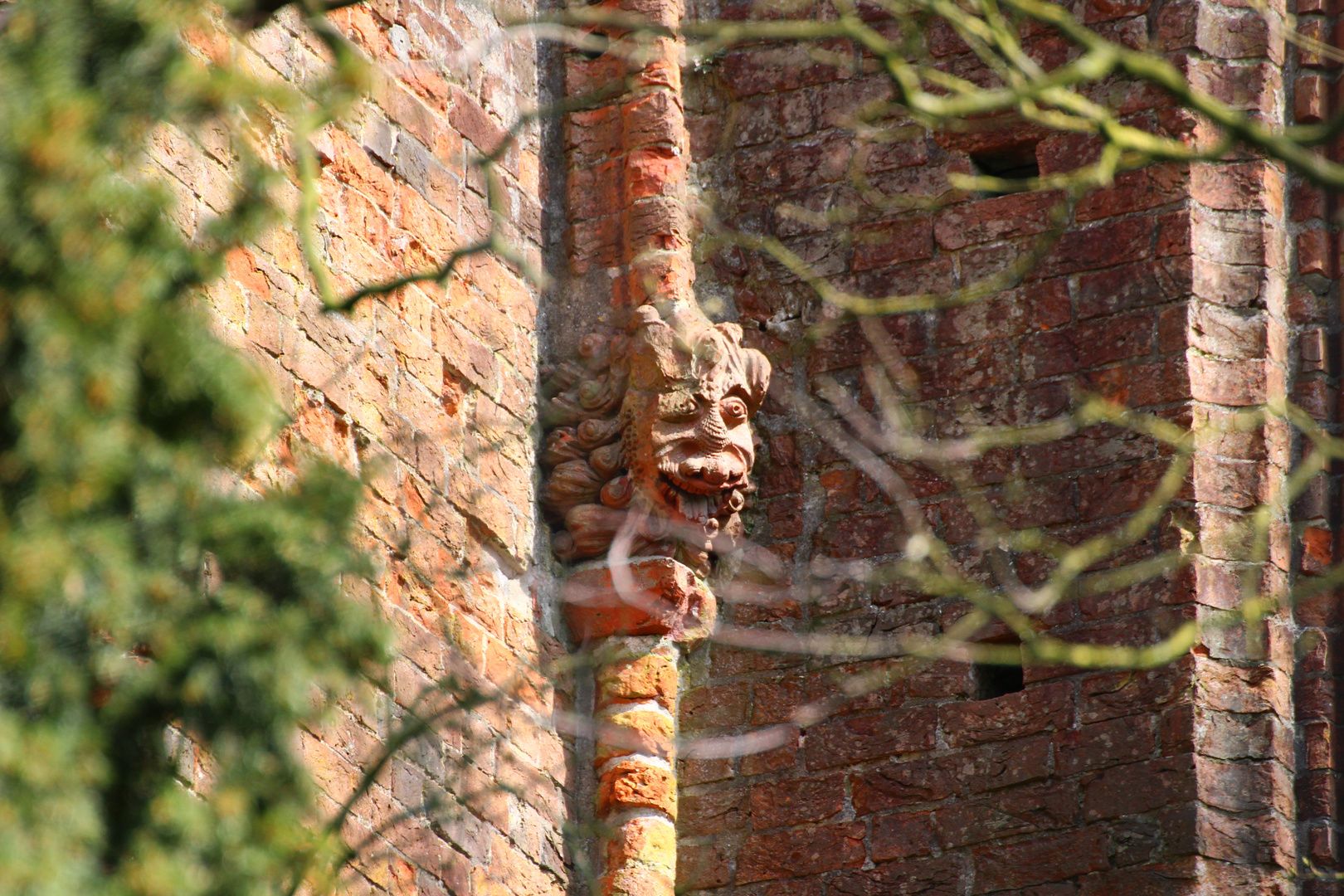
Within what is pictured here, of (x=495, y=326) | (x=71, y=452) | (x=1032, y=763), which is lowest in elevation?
(x=71, y=452)

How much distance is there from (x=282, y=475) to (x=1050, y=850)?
2.19 meters

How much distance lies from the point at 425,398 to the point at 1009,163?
6.17 feet

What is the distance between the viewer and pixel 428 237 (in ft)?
20.4

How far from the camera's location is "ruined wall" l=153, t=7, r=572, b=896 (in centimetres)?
544

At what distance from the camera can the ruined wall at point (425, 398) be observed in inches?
Result: 214

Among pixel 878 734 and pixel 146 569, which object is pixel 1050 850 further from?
pixel 146 569

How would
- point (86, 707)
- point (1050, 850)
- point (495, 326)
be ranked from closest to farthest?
point (86, 707) → point (1050, 850) → point (495, 326)

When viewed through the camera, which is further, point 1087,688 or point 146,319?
point 1087,688

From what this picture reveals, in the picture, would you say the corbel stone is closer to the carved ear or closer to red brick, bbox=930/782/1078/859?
the carved ear

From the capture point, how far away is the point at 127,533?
11.5 feet

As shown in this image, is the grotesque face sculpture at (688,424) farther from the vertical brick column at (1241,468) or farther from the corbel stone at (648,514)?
the vertical brick column at (1241,468)

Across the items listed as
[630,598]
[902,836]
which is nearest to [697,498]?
[630,598]

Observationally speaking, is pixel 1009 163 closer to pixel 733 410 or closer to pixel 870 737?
pixel 733 410

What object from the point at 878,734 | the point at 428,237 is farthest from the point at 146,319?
the point at 878,734
